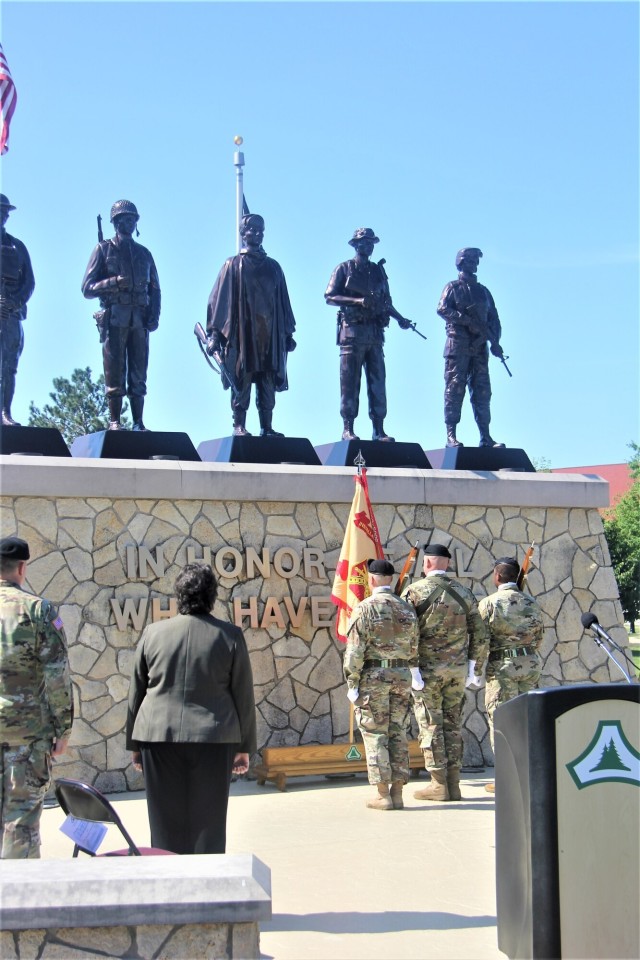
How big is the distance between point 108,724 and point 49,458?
230cm

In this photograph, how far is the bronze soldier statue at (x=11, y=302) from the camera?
11055mm

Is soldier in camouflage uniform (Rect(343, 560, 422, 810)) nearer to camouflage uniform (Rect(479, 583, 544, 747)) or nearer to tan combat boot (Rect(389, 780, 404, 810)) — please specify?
tan combat boot (Rect(389, 780, 404, 810))

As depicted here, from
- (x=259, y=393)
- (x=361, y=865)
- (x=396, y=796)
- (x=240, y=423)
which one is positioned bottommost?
(x=361, y=865)

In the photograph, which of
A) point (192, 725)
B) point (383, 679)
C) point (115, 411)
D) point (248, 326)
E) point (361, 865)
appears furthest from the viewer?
point (248, 326)

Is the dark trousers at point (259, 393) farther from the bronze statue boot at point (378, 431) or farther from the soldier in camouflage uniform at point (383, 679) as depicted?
the soldier in camouflage uniform at point (383, 679)

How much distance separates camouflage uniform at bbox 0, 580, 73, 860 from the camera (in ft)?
17.4

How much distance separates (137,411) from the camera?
1161cm

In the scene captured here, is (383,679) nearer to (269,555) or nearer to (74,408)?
(269,555)

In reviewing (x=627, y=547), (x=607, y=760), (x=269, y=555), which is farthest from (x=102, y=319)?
(x=627, y=547)

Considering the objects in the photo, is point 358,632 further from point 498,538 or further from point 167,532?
point 498,538

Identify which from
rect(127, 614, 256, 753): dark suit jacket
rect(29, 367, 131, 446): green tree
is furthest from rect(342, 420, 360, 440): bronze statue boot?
rect(29, 367, 131, 446): green tree

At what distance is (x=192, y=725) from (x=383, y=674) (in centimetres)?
355

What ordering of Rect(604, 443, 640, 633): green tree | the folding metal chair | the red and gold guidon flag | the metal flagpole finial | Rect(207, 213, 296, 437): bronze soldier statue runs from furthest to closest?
Rect(604, 443, 640, 633): green tree < Rect(207, 213, 296, 437): bronze soldier statue < the metal flagpole finial < the red and gold guidon flag < the folding metal chair

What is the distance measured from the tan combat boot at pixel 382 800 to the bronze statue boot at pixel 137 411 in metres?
4.43
